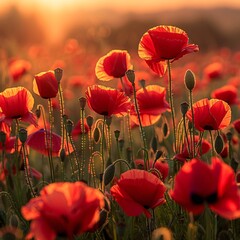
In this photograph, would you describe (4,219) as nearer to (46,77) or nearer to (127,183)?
(46,77)

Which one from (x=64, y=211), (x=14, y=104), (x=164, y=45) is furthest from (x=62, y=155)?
(x=64, y=211)

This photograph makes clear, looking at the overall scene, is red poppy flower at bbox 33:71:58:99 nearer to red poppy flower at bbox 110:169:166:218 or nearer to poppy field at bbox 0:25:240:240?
poppy field at bbox 0:25:240:240

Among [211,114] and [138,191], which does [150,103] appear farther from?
[138,191]

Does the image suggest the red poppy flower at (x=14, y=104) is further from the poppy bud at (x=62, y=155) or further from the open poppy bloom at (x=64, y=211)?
the open poppy bloom at (x=64, y=211)

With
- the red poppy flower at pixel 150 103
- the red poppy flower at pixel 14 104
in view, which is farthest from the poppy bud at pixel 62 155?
the red poppy flower at pixel 150 103

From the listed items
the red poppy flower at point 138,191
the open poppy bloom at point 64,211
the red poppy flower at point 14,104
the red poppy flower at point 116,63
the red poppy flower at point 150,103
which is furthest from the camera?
the red poppy flower at point 150,103

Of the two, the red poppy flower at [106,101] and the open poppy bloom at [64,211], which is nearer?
the open poppy bloom at [64,211]

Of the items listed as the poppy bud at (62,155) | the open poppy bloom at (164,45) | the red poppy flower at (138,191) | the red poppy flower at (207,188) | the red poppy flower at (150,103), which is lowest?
the poppy bud at (62,155)

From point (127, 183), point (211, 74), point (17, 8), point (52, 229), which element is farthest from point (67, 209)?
point (17, 8)
